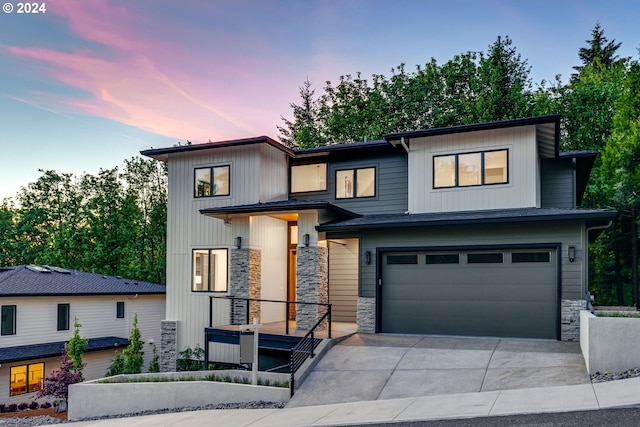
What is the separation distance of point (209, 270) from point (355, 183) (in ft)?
17.8

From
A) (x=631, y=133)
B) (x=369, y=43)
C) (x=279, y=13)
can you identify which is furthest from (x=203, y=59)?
(x=631, y=133)

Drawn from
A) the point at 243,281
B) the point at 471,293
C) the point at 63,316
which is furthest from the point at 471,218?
the point at 63,316

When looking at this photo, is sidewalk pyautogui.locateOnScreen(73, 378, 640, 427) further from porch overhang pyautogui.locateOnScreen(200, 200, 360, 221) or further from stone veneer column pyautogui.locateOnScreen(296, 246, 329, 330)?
porch overhang pyautogui.locateOnScreen(200, 200, 360, 221)

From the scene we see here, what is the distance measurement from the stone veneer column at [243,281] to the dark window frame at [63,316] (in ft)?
34.2

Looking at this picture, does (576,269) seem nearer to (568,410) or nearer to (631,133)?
(568,410)

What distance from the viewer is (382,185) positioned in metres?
16.9

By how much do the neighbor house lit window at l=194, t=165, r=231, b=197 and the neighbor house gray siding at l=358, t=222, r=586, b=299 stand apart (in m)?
4.98

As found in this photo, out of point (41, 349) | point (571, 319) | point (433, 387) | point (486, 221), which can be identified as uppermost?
point (486, 221)

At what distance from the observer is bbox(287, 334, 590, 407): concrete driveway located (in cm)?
945

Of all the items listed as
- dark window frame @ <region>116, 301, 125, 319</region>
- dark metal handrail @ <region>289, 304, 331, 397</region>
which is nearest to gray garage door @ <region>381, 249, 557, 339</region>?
dark metal handrail @ <region>289, 304, 331, 397</region>

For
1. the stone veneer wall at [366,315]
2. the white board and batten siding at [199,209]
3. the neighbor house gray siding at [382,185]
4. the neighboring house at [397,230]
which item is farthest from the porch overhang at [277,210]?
the stone veneer wall at [366,315]

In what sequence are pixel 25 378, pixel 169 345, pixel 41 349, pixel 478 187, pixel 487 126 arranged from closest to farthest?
pixel 487 126 → pixel 478 187 → pixel 169 345 → pixel 25 378 → pixel 41 349

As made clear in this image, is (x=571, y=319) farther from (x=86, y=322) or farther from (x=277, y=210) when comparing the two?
(x=86, y=322)

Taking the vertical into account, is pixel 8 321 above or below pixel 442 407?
below
